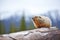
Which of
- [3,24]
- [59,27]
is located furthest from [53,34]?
[3,24]

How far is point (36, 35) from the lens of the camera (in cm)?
203

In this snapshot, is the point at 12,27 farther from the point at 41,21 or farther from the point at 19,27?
the point at 41,21

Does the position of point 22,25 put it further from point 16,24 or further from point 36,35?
point 36,35

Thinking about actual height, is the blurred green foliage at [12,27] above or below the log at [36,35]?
above

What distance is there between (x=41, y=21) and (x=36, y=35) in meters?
0.22

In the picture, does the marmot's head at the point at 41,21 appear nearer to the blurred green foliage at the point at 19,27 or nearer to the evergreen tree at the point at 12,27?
the blurred green foliage at the point at 19,27

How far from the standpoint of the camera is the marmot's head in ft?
6.79

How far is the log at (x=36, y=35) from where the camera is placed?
6.49ft

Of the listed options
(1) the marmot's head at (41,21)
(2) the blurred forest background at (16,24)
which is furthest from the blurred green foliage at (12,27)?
(1) the marmot's head at (41,21)

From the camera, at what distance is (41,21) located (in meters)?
2.08

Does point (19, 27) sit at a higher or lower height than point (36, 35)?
higher

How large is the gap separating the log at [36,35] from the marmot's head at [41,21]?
0.06m

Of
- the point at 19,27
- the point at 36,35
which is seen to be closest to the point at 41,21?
the point at 36,35

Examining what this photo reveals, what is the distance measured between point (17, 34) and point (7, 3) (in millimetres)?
469
